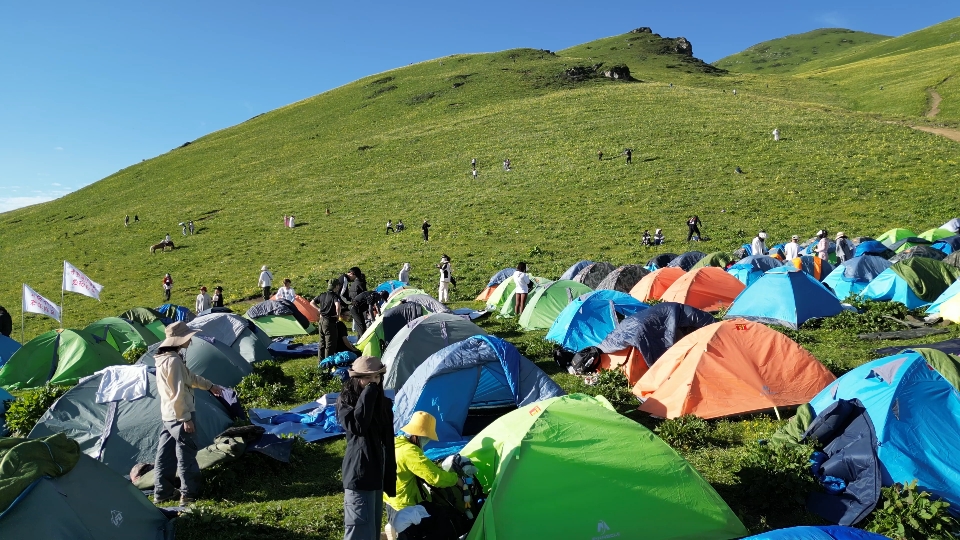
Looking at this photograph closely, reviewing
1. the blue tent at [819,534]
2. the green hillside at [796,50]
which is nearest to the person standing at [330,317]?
the blue tent at [819,534]

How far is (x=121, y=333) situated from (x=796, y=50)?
198 m

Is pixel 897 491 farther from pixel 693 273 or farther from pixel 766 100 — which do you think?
pixel 766 100

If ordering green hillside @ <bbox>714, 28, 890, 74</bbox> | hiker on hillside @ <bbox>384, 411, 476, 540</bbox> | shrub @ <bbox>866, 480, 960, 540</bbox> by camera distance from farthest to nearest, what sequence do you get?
1. green hillside @ <bbox>714, 28, 890, 74</bbox>
2. hiker on hillside @ <bbox>384, 411, 476, 540</bbox>
3. shrub @ <bbox>866, 480, 960, 540</bbox>

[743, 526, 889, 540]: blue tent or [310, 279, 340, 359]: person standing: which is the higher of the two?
[310, 279, 340, 359]: person standing

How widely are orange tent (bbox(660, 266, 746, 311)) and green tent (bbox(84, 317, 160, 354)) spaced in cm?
1451

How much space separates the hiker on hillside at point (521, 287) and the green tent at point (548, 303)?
765 mm

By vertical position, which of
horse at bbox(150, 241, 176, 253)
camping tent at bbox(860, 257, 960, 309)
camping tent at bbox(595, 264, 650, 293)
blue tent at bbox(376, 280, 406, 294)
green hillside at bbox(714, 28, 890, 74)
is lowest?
camping tent at bbox(860, 257, 960, 309)

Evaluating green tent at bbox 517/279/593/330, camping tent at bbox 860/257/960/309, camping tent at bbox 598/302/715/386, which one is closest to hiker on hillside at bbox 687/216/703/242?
camping tent at bbox 860/257/960/309

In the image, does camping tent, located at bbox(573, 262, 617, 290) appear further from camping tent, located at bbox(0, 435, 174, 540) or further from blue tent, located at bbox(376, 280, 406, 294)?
camping tent, located at bbox(0, 435, 174, 540)

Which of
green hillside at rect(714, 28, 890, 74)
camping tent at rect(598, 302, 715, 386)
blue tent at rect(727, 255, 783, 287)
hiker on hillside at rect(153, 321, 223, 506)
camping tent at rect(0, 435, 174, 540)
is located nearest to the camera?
camping tent at rect(0, 435, 174, 540)

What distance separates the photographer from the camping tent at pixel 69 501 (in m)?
5.39

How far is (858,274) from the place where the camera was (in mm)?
17797

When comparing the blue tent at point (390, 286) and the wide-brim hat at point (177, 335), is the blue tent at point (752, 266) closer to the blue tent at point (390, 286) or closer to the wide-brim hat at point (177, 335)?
the blue tent at point (390, 286)

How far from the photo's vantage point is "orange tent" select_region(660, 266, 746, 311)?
1753 centimetres
